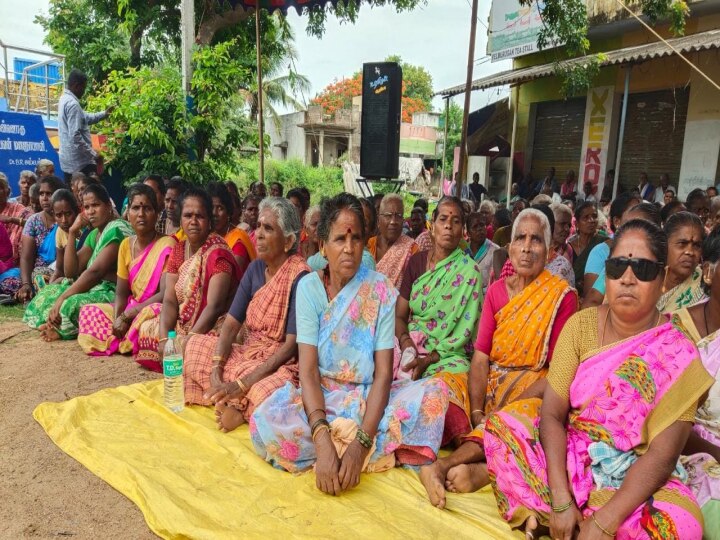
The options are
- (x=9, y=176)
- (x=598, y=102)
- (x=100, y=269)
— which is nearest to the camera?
(x=100, y=269)

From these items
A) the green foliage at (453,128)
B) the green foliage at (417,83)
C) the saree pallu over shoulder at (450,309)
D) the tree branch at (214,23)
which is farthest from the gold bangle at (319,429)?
the green foliage at (417,83)

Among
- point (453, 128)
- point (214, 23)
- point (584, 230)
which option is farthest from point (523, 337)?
point (453, 128)

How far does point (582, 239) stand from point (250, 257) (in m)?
3.14

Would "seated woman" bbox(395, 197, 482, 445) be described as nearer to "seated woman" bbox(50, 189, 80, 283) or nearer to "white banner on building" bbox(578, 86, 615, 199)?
"seated woman" bbox(50, 189, 80, 283)

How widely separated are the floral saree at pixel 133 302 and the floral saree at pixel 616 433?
329cm

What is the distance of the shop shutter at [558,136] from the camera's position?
1398cm

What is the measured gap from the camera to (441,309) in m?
3.50

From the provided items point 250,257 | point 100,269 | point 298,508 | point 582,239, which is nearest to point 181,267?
point 250,257

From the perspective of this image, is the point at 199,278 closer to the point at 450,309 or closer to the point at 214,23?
the point at 450,309

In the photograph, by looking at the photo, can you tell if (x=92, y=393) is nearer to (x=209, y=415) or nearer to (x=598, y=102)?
(x=209, y=415)

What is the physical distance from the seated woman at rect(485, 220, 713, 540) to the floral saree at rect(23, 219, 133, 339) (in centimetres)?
398

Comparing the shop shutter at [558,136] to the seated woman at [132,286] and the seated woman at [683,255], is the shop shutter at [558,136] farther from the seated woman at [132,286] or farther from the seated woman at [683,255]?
the seated woman at [132,286]

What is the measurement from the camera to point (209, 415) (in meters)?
3.40

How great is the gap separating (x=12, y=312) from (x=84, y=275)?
1640 mm
